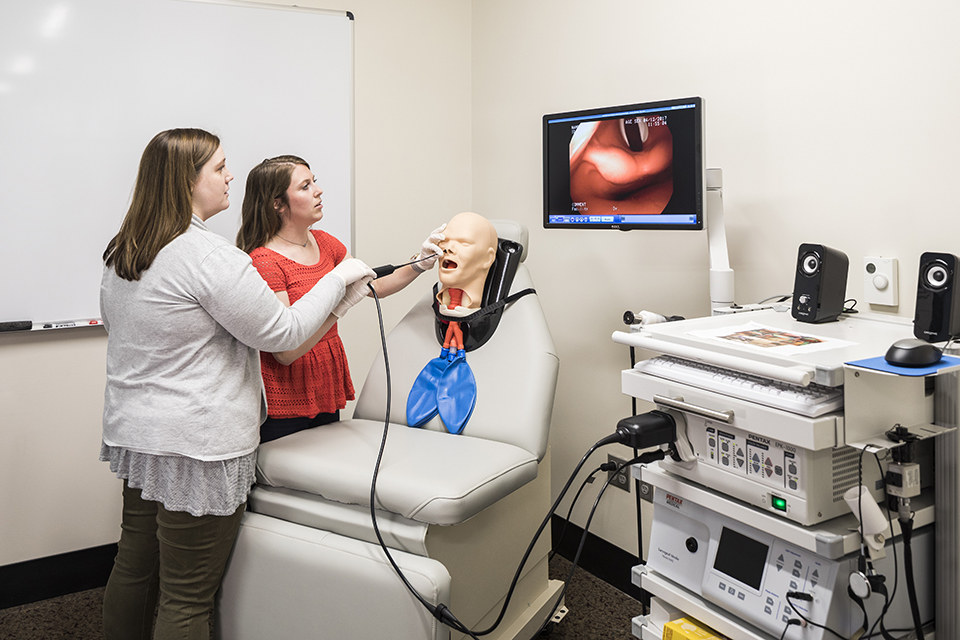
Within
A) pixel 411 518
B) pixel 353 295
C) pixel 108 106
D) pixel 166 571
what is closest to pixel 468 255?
pixel 353 295

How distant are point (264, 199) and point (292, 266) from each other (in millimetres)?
199

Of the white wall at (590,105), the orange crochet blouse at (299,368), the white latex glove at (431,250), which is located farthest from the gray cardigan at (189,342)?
the white wall at (590,105)

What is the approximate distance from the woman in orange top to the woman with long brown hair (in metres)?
0.21

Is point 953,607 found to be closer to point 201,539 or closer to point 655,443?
point 655,443

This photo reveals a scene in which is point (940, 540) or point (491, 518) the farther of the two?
point (491, 518)

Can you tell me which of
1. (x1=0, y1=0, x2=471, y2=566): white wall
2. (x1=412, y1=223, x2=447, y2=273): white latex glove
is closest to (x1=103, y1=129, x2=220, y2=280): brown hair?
(x1=412, y1=223, x2=447, y2=273): white latex glove

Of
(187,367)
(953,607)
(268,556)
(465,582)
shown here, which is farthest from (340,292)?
(953,607)

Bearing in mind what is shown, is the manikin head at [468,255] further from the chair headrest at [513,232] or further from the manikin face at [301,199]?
the manikin face at [301,199]

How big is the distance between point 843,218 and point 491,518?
1.03m

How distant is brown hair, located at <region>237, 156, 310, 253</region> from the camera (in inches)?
68.0

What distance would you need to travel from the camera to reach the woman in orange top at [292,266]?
1665 mm

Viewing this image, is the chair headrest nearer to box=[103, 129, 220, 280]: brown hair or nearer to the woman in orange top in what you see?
the woman in orange top

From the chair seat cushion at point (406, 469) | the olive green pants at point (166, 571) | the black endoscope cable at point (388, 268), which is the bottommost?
the olive green pants at point (166, 571)

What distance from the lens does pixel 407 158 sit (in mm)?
2721
